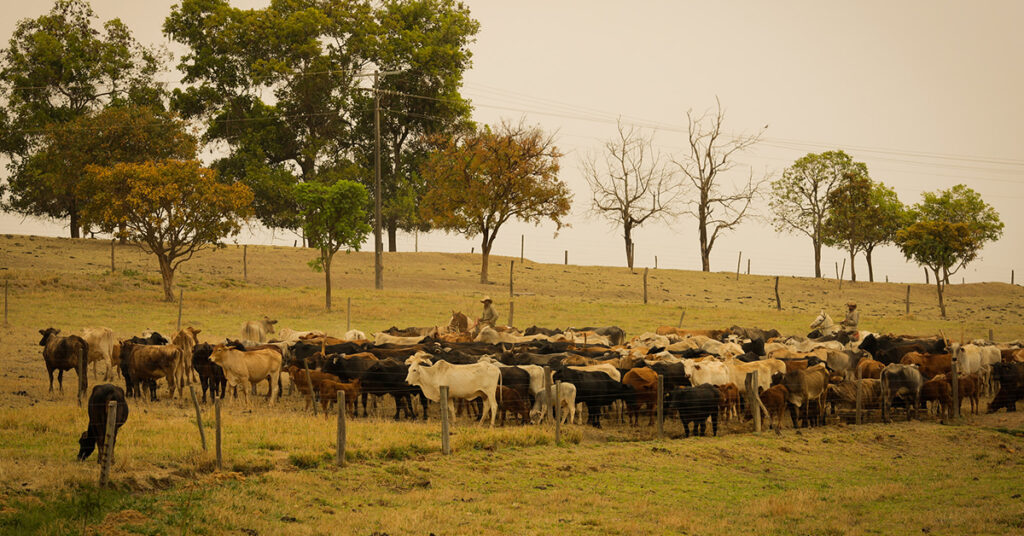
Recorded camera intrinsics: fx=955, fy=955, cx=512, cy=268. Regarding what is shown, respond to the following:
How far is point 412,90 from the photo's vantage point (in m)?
59.8

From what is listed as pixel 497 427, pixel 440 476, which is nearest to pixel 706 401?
pixel 497 427

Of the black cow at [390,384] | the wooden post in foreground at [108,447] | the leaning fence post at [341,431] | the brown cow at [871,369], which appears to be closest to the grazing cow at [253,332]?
the black cow at [390,384]

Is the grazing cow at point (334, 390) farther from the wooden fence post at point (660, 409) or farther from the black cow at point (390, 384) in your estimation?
the wooden fence post at point (660, 409)

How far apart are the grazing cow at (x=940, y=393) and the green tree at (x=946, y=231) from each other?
1166 inches

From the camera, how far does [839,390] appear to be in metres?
20.7

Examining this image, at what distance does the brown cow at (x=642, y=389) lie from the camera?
1912 cm

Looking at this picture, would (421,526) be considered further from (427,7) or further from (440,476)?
(427,7)

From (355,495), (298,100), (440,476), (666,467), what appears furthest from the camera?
(298,100)

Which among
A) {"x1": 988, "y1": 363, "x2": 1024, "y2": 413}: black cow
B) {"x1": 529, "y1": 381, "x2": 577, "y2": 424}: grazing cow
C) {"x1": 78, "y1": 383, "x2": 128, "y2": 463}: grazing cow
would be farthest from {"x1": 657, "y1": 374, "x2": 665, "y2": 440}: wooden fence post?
{"x1": 988, "y1": 363, "x2": 1024, "y2": 413}: black cow

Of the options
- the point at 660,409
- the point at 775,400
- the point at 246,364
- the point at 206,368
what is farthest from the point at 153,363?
the point at 775,400

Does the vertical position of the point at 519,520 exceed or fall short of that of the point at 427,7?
it falls short

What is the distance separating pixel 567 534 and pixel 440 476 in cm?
312

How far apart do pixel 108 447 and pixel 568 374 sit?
942 centimetres

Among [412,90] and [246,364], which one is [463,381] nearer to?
[246,364]
